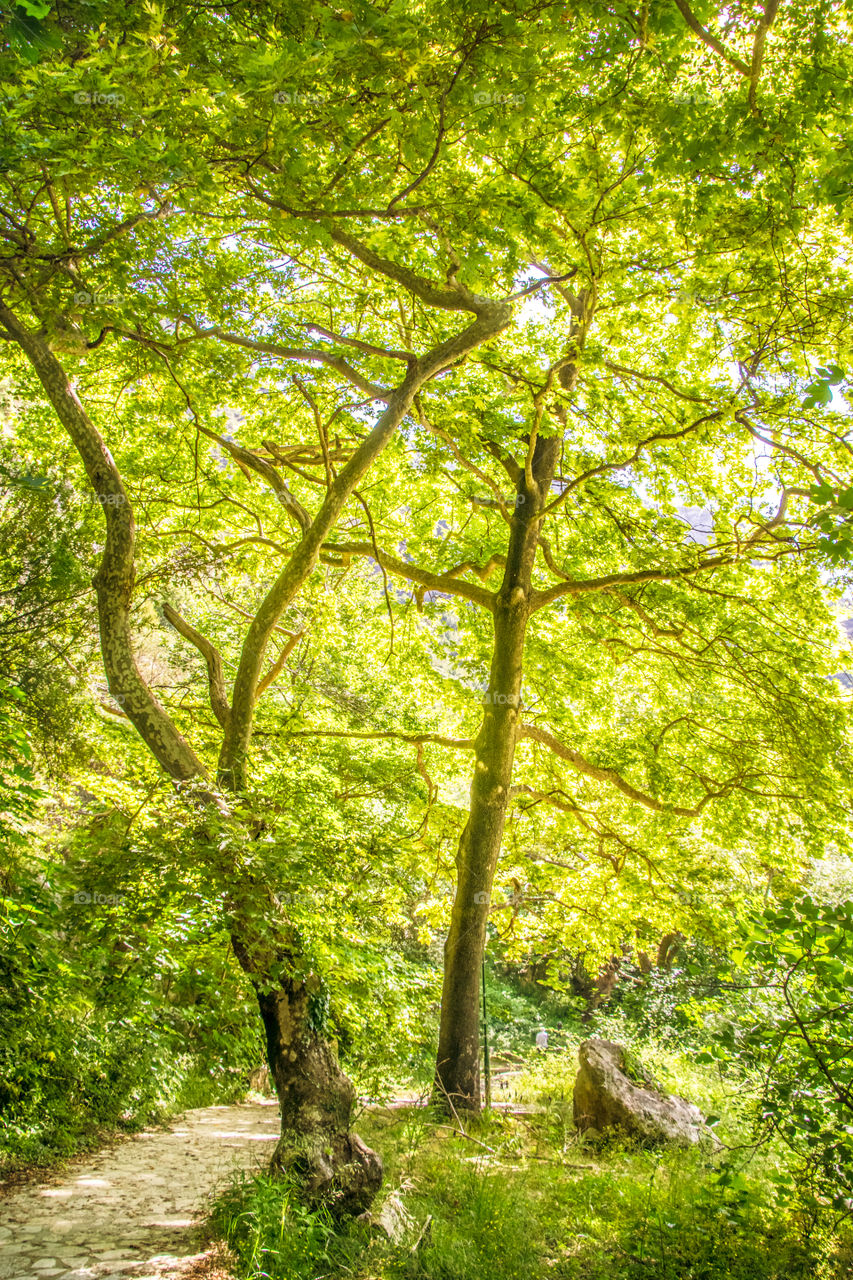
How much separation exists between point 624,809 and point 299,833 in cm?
642

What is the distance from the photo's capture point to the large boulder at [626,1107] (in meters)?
6.82

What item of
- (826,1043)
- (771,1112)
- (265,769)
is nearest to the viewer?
(826,1043)

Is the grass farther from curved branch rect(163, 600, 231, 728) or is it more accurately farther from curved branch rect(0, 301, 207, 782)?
curved branch rect(163, 600, 231, 728)

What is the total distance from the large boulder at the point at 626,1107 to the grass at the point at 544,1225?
1.11 m

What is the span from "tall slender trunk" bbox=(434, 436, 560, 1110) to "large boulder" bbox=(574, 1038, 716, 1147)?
141 centimetres

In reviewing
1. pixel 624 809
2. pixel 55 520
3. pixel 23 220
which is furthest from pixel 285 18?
pixel 624 809

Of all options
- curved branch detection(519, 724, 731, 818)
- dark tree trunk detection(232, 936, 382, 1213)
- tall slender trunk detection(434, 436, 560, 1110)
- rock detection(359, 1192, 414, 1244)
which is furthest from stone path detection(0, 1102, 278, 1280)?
curved branch detection(519, 724, 731, 818)

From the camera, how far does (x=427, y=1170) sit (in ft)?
16.9

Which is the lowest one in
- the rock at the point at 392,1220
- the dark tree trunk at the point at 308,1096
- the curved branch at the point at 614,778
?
the rock at the point at 392,1220

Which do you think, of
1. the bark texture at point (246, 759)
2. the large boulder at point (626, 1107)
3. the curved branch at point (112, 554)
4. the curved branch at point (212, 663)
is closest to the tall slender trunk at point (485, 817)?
the large boulder at point (626, 1107)

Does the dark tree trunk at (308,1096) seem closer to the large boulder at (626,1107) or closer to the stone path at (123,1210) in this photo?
the stone path at (123,1210)

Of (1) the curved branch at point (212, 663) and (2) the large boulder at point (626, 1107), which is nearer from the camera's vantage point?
(1) the curved branch at point (212, 663)

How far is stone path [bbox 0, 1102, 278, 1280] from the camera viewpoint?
3.85m

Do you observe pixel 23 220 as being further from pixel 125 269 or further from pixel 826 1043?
pixel 826 1043
